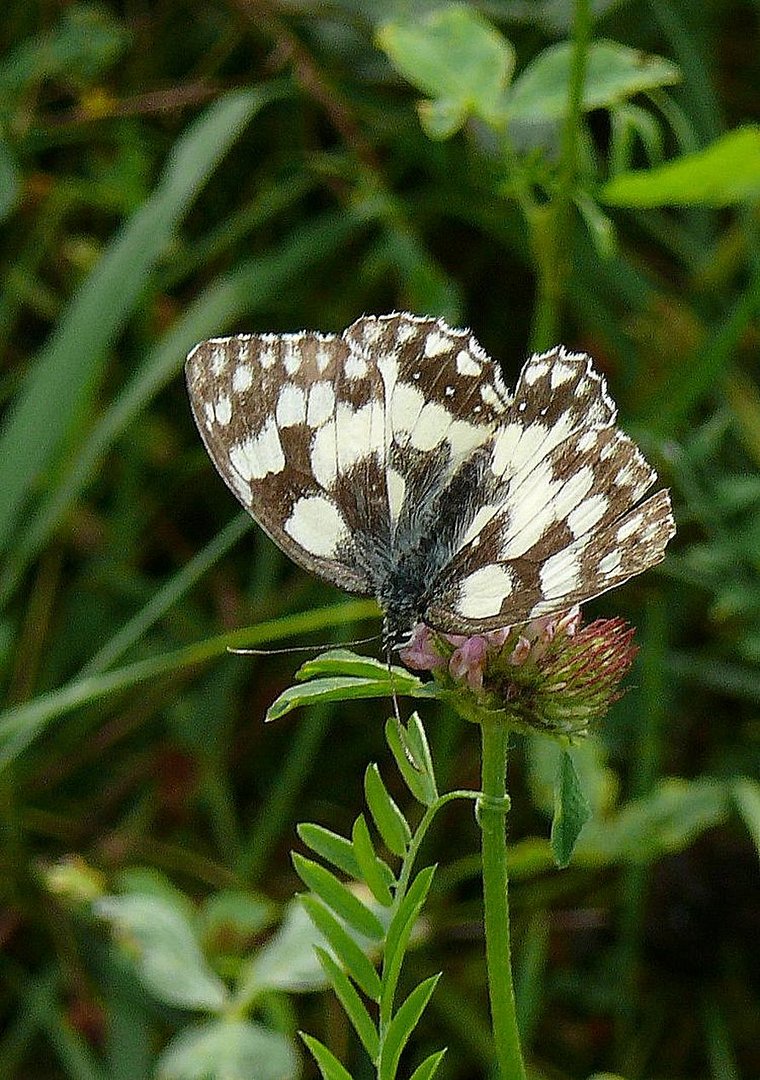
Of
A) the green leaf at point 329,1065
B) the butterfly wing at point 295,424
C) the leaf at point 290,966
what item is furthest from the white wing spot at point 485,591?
the leaf at point 290,966

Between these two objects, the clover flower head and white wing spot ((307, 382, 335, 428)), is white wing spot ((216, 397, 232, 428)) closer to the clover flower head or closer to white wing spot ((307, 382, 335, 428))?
white wing spot ((307, 382, 335, 428))

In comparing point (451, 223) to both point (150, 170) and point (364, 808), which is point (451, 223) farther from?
point (364, 808)

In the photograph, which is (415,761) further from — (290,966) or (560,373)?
(290,966)

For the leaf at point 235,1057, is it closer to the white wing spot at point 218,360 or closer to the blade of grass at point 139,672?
the blade of grass at point 139,672

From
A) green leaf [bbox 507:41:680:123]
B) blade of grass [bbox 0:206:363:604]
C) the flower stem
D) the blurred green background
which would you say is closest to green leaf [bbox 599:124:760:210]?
the blurred green background

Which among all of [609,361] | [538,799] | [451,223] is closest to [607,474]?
[538,799]
